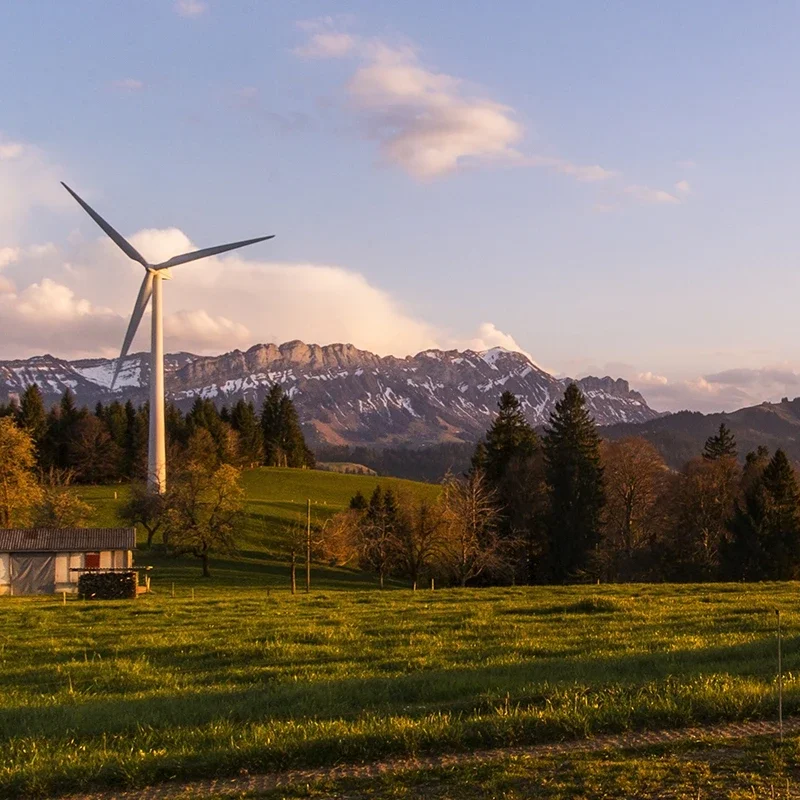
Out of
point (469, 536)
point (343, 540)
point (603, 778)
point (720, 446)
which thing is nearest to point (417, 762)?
point (603, 778)

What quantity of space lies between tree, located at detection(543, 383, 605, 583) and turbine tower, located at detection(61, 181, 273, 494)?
3729 cm

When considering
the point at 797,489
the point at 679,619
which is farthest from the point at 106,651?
the point at 797,489

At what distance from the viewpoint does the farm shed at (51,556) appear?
2709 inches

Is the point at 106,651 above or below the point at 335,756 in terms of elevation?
below

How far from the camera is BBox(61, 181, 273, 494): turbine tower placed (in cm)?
9350

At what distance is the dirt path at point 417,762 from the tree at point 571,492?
69.0 m

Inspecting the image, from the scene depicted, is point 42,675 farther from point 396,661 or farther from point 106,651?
point 396,661

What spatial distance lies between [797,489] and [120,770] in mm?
76889

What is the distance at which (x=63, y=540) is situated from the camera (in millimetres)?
70062

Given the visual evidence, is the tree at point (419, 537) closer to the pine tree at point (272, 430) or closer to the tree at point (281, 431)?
the pine tree at point (272, 430)

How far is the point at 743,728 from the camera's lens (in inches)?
406

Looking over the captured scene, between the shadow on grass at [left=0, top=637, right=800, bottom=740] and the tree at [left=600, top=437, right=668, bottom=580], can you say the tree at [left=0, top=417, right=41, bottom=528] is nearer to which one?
the tree at [left=600, top=437, right=668, bottom=580]

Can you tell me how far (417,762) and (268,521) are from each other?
3941 inches

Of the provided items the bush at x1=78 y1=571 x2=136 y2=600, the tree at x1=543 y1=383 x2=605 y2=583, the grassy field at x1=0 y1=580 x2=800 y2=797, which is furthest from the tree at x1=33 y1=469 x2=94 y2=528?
the grassy field at x1=0 y1=580 x2=800 y2=797
